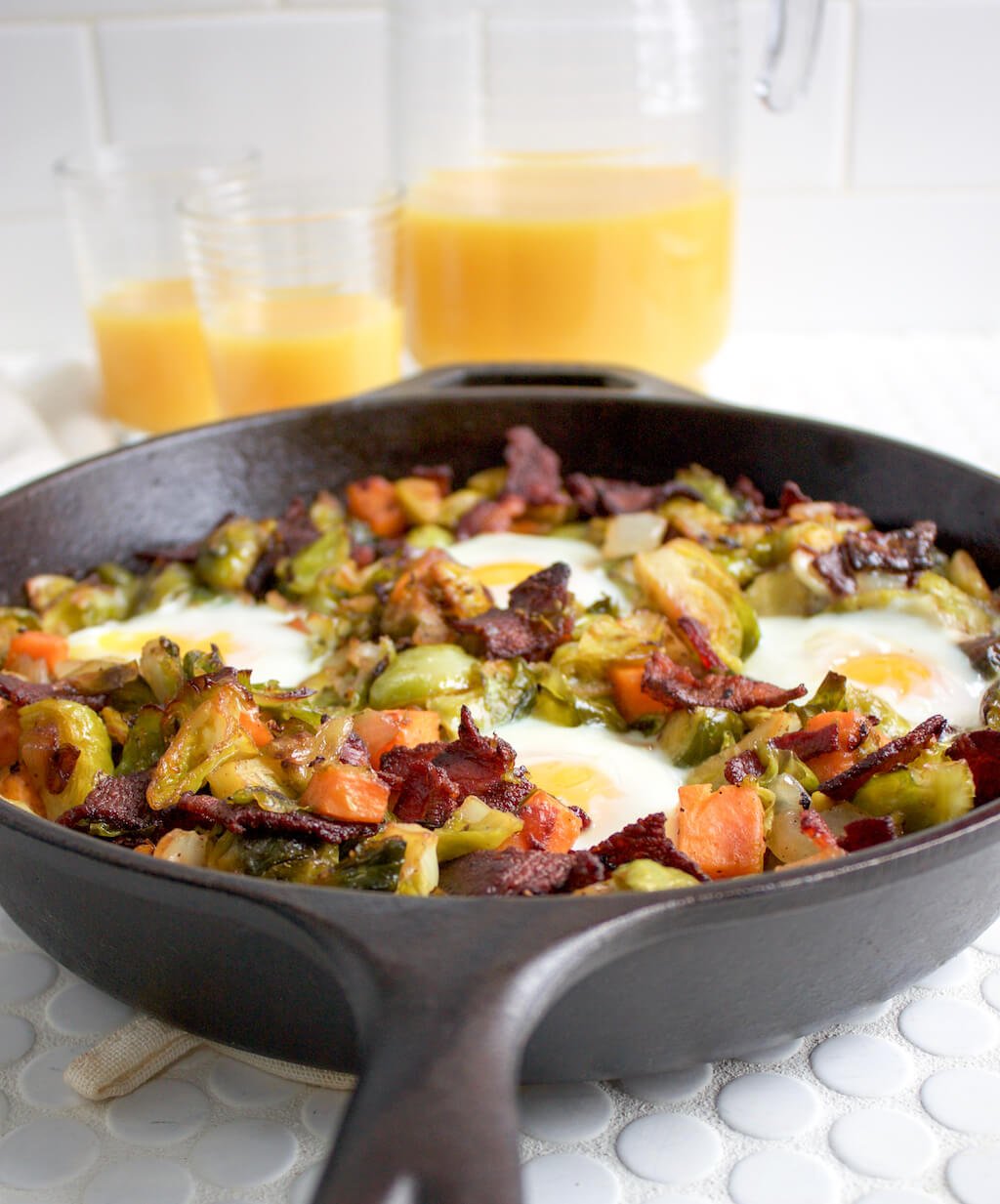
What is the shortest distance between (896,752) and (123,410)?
3.19 metres

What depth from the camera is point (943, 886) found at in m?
1.71

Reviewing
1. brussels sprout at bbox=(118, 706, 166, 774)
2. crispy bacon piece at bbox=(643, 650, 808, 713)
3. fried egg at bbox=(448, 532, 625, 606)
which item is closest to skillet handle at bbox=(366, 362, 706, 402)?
fried egg at bbox=(448, 532, 625, 606)

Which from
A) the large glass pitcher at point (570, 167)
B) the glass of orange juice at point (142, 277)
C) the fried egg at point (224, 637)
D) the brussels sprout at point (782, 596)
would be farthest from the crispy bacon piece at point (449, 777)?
the glass of orange juice at point (142, 277)

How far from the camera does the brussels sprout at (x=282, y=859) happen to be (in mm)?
1896

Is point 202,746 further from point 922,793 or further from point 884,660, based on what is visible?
point 884,660

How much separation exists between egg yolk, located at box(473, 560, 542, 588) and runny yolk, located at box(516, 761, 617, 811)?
0.68 meters

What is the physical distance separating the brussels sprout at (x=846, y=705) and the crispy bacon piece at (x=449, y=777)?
54 cm

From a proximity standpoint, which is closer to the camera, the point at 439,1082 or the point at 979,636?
the point at 439,1082

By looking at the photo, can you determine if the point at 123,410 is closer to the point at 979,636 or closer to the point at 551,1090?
the point at 979,636

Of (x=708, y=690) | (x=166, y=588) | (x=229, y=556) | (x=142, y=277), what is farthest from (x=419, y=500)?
(x=142, y=277)

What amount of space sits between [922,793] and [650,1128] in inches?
23.9

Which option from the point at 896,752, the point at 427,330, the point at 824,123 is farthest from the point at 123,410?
the point at 896,752

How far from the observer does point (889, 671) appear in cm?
257

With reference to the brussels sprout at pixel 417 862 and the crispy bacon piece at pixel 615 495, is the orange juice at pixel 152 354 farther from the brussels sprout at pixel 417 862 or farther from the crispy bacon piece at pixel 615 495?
the brussels sprout at pixel 417 862
